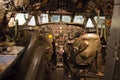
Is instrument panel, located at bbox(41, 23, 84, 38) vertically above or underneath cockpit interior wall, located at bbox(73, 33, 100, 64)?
above

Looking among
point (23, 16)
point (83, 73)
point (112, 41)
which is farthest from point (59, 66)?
point (112, 41)

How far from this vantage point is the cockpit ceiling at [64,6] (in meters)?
7.18

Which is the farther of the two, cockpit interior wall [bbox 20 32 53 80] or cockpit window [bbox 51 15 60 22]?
cockpit window [bbox 51 15 60 22]

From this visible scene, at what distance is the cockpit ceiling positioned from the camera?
7181 mm

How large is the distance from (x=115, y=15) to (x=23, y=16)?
253 inches

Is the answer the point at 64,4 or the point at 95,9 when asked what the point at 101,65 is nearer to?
the point at 95,9

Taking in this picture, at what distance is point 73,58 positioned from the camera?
664 centimetres

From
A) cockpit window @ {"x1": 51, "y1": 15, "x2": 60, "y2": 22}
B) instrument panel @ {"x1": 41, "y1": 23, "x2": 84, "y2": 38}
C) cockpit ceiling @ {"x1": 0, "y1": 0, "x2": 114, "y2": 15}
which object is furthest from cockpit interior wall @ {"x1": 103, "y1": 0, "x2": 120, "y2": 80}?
cockpit window @ {"x1": 51, "y1": 15, "x2": 60, "y2": 22}

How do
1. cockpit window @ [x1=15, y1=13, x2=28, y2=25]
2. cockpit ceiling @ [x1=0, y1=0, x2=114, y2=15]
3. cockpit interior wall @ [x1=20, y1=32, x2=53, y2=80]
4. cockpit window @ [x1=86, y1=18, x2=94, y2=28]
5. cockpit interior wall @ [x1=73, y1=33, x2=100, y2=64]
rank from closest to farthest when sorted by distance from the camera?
cockpit interior wall @ [x1=20, y1=32, x2=53, y2=80] → cockpit interior wall @ [x1=73, y1=33, x2=100, y2=64] → cockpit ceiling @ [x1=0, y1=0, x2=114, y2=15] → cockpit window @ [x1=15, y1=13, x2=28, y2=25] → cockpit window @ [x1=86, y1=18, x2=94, y2=28]

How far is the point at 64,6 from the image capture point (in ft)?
26.4

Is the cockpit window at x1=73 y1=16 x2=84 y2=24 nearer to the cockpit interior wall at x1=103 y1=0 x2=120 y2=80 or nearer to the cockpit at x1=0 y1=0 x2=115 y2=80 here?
the cockpit at x1=0 y1=0 x2=115 y2=80

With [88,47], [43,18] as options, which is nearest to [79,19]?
[43,18]

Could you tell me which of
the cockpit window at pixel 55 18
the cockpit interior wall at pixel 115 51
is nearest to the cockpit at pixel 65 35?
the cockpit window at pixel 55 18

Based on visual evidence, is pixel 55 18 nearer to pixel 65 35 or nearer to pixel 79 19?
pixel 79 19
